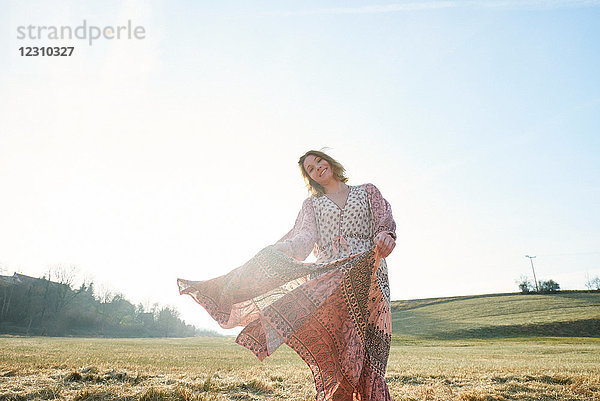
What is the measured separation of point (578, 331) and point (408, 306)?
36458 millimetres

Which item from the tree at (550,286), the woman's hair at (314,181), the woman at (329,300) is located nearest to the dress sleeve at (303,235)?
the woman at (329,300)

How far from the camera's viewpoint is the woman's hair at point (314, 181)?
391cm

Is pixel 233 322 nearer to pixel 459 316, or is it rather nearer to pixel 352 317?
pixel 352 317

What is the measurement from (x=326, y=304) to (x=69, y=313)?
234 ft

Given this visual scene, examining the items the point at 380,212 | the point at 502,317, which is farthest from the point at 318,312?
the point at 502,317

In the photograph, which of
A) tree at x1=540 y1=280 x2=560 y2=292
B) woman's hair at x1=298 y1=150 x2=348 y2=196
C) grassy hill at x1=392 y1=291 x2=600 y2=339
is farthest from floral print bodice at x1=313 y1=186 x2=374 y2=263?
tree at x1=540 y1=280 x2=560 y2=292

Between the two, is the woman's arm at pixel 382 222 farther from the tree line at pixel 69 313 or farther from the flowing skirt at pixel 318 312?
the tree line at pixel 69 313

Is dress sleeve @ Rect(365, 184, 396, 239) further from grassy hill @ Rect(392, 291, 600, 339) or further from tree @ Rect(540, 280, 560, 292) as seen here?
tree @ Rect(540, 280, 560, 292)

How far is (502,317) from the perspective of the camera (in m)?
53.0

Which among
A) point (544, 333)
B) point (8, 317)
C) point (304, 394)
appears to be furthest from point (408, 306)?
point (304, 394)

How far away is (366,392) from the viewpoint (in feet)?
9.38

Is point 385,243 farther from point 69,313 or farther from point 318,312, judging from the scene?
point 69,313

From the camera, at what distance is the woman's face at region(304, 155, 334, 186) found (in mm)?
3857

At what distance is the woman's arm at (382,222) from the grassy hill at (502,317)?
46.6 metres
